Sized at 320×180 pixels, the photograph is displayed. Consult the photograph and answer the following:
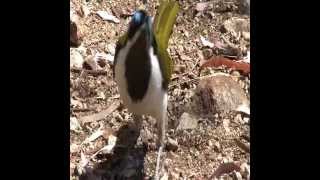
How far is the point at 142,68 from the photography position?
2.63 meters

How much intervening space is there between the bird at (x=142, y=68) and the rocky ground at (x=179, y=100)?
0.25 meters

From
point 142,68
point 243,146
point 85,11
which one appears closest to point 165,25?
point 142,68

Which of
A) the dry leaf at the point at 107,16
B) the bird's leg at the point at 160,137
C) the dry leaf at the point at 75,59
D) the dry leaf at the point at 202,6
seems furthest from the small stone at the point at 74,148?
the dry leaf at the point at 202,6

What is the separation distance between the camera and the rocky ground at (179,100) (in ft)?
9.65

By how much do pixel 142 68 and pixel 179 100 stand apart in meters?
0.60

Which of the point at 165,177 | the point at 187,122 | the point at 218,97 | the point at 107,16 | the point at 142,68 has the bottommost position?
the point at 165,177

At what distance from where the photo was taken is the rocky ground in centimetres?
294

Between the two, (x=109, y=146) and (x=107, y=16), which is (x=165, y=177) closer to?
(x=109, y=146)

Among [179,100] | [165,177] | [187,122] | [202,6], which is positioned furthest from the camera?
[202,6]

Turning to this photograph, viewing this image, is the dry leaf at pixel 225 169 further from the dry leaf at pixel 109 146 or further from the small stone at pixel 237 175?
the dry leaf at pixel 109 146

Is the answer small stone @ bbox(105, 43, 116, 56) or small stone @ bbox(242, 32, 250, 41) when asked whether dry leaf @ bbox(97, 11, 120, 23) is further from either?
small stone @ bbox(242, 32, 250, 41)

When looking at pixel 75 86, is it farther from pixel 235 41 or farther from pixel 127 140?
pixel 235 41

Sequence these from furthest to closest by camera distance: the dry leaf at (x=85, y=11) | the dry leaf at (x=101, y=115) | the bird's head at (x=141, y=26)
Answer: the dry leaf at (x=85, y=11), the dry leaf at (x=101, y=115), the bird's head at (x=141, y=26)

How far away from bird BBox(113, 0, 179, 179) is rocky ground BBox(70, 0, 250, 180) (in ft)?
0.83
